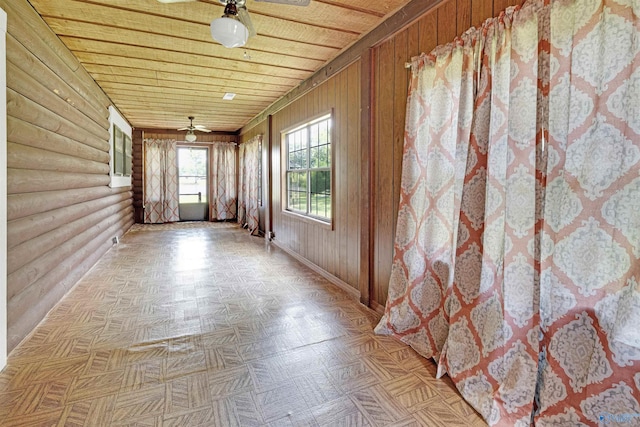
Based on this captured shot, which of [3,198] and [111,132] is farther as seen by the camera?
[111,132]

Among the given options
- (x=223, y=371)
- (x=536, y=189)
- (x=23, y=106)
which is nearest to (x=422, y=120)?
(x=536, y=189)

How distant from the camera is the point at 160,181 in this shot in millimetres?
8398

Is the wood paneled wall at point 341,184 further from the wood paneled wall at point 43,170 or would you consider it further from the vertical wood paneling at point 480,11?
the wood paneled wall at point 43,170

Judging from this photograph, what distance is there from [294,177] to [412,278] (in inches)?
125

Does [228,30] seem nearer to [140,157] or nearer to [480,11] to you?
[480,11]

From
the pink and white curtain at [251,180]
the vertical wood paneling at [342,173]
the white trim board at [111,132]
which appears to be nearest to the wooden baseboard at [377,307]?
the vertical wood paneling at [342,173]

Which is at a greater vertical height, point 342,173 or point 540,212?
point 342,173

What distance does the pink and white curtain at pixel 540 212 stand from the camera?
4.24 ft

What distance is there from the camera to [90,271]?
3977mm

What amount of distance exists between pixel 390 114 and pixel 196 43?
1931 mm

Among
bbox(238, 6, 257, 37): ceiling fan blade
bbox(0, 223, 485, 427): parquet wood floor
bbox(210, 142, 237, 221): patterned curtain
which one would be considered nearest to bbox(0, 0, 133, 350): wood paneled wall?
bbox(0, 223, 485, 427): parquet wood floor

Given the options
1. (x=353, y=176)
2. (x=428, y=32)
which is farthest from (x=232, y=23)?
(x=353, y=176)

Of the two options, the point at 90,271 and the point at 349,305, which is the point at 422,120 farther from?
the point at 90,271

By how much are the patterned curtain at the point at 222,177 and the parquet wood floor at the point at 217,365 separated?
17.7ft
